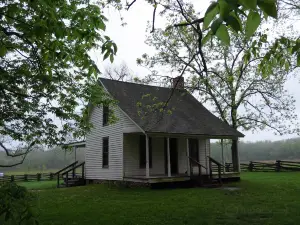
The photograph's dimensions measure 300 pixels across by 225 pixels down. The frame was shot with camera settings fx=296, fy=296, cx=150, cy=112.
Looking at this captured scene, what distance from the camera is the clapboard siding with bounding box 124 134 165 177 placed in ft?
54.7

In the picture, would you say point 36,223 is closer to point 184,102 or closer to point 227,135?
point 227,135

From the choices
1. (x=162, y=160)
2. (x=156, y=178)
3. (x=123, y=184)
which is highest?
(x=162, y=160)

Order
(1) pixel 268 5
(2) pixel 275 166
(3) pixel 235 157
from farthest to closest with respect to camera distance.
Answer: (2) pixel 275 166 → (3) pixel 235 157 → (1) pixel 268 5

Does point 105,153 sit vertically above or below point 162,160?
above

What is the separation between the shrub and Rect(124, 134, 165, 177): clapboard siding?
13881 mm

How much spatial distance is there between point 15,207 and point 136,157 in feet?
48.3

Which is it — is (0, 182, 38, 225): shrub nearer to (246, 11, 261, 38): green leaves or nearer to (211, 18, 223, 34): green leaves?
(211, 18, 223, 34): green leaves

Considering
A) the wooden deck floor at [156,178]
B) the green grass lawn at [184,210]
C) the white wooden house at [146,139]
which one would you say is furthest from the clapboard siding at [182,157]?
the green grass lawn at [184,210]

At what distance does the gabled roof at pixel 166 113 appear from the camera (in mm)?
15836

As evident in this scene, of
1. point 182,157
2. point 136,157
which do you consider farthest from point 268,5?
point 182,157

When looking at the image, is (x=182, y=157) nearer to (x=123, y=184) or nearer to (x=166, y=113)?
(x=166, y=113)

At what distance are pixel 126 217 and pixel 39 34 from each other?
6668mm

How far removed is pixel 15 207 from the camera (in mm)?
2383

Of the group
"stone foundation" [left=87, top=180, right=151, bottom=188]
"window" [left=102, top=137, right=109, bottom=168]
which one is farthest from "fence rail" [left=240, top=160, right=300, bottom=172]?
"window" [left=102, top=137, right=109, bottom=168]
